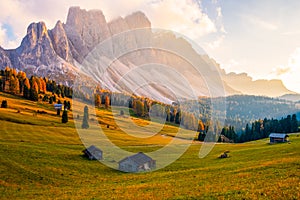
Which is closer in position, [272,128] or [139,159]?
[139,159]

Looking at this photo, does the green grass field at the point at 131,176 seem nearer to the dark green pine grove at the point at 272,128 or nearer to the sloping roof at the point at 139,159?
the sloping roof at the point at 139,159

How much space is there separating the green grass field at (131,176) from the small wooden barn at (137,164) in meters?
3.52

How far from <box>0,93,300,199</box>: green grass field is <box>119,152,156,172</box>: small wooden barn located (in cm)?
352

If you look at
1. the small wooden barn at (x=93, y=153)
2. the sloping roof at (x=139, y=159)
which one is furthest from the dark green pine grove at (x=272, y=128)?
the small wooden barn at (x=93, y=153)

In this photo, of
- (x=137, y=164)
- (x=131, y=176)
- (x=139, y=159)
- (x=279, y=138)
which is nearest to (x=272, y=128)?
(x=279, y=138)

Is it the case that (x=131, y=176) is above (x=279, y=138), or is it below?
below

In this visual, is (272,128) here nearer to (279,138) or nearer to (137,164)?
(279,138)

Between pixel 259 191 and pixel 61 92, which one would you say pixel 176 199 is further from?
pixel 61 92

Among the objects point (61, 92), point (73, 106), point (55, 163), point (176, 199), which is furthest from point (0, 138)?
point (61, 92)

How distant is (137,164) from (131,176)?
26.9ft

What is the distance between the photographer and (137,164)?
5450 centimetres

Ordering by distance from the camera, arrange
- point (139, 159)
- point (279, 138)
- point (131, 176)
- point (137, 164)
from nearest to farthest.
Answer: point (131, 176) → point (137, 164) → point (139, 159) → point (279, 138)

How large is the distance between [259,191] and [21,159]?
146ft

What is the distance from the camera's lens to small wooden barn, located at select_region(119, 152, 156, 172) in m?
54.4
